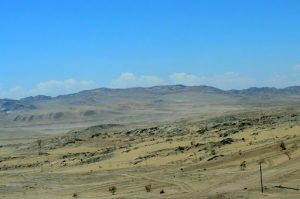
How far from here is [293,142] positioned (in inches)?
1532

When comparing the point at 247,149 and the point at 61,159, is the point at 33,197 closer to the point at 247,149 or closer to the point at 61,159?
the point at 247,149

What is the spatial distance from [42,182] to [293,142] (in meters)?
17.4

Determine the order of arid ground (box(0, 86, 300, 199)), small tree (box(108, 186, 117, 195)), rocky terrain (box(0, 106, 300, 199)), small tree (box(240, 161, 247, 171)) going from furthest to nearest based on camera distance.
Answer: small tree (box(240, 161, 247, 171)) → small tree (box(108, 186, 117, 195)) → rocky terrain (box(0, 106, 300, 199)) → arid ground (box(0, 86, 300, 199))

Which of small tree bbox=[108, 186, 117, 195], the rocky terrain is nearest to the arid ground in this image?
the rocky terrain

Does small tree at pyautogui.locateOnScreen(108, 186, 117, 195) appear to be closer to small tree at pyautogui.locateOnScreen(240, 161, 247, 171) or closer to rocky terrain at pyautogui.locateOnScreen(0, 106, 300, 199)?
rocky terrain at pyautogui.locateOnScreen(0, 106, 300, 199)

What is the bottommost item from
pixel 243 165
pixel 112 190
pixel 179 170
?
pixel 112 190

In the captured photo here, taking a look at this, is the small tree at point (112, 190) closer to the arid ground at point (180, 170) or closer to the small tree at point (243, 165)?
the arid ground at point (180, 170)

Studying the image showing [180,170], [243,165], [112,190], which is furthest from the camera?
[180,170]

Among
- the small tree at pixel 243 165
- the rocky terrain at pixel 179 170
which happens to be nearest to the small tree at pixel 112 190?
the rocky terrain at pixel 179 170

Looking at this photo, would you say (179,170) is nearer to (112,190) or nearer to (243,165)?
(243,165)

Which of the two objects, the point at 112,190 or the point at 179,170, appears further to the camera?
the point at 179,170

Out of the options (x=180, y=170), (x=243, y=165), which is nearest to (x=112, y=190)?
(x=180, y=170)

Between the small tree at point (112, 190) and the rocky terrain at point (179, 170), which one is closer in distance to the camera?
the rocky terrain at point (179, 170)

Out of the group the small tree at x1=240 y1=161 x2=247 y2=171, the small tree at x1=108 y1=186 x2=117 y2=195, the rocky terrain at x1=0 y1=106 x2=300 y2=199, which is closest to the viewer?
the rocky terrain at x1=0 y1=106 x2=300 y2=199
